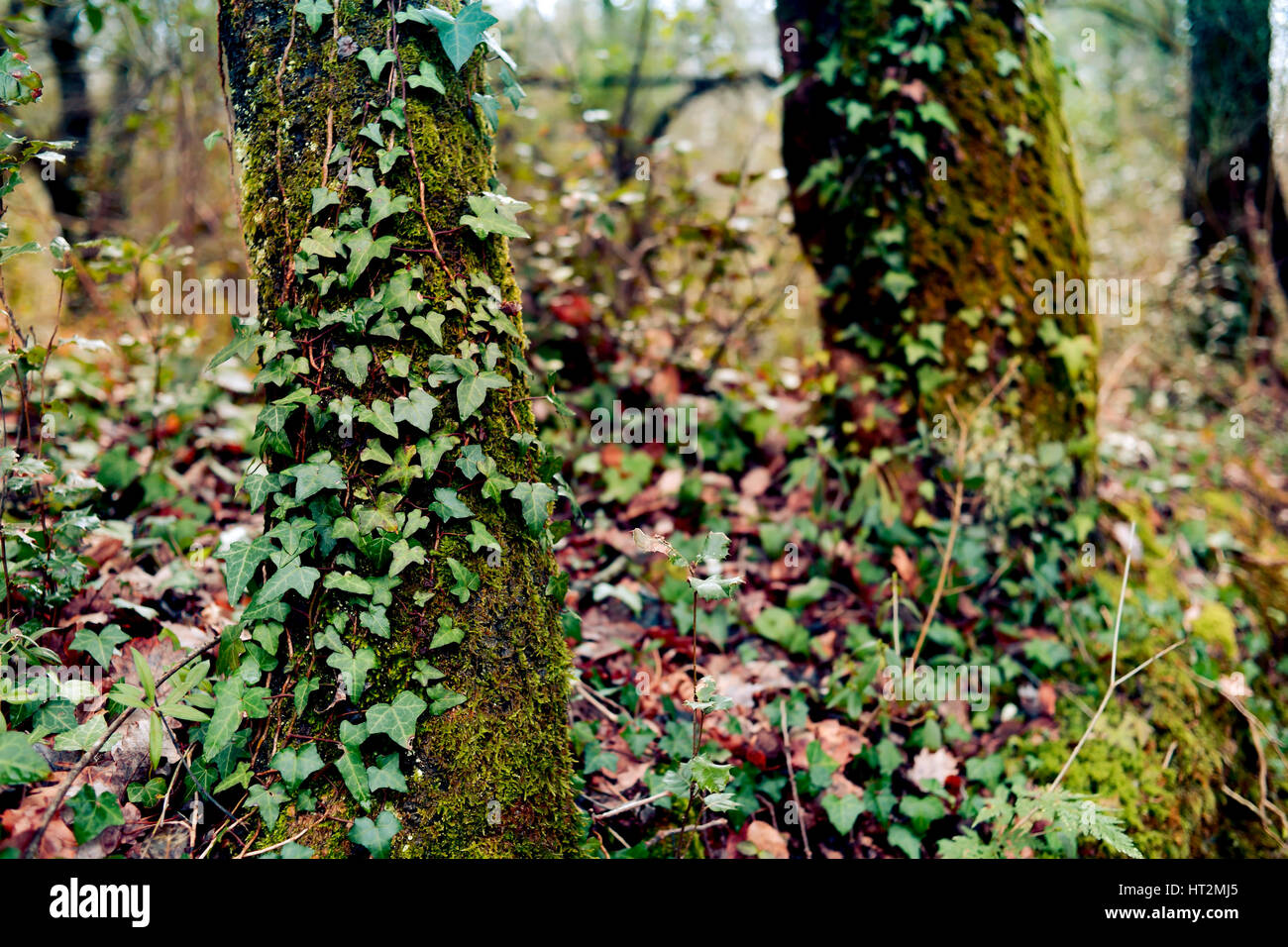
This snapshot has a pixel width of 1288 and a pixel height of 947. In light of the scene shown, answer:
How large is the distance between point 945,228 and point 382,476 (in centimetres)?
276

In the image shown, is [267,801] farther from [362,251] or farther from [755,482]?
[755,482]

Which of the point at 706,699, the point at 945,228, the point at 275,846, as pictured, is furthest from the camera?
the point at 945,228

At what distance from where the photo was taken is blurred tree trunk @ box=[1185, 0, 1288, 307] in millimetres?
5965

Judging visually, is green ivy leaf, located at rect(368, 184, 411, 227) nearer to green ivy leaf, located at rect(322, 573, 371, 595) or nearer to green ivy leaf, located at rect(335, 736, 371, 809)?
green ivy leaf, located at rect(322, 573, 371, 595)

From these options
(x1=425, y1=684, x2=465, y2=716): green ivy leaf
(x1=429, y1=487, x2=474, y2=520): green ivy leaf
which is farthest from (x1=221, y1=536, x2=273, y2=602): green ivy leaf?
(x1=425, y1=684, x2=465, y2=716): green ivy leaf

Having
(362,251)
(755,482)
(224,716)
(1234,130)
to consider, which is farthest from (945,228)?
(1234,130)

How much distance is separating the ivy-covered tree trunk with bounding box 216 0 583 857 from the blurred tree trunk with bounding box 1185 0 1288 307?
6953 mm

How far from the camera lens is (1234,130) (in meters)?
6.03

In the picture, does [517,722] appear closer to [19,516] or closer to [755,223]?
[19,516]

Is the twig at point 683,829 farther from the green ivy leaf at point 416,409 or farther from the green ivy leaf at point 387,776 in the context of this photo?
the green ivy leaf at point 416,409

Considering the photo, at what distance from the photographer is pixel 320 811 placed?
5.46 ft

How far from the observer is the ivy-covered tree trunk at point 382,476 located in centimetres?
170

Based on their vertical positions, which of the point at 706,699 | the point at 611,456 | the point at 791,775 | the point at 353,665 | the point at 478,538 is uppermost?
the point at 611,456

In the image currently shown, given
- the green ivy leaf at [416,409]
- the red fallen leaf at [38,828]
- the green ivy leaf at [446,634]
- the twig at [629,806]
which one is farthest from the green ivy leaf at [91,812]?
the twig at [629,806]
